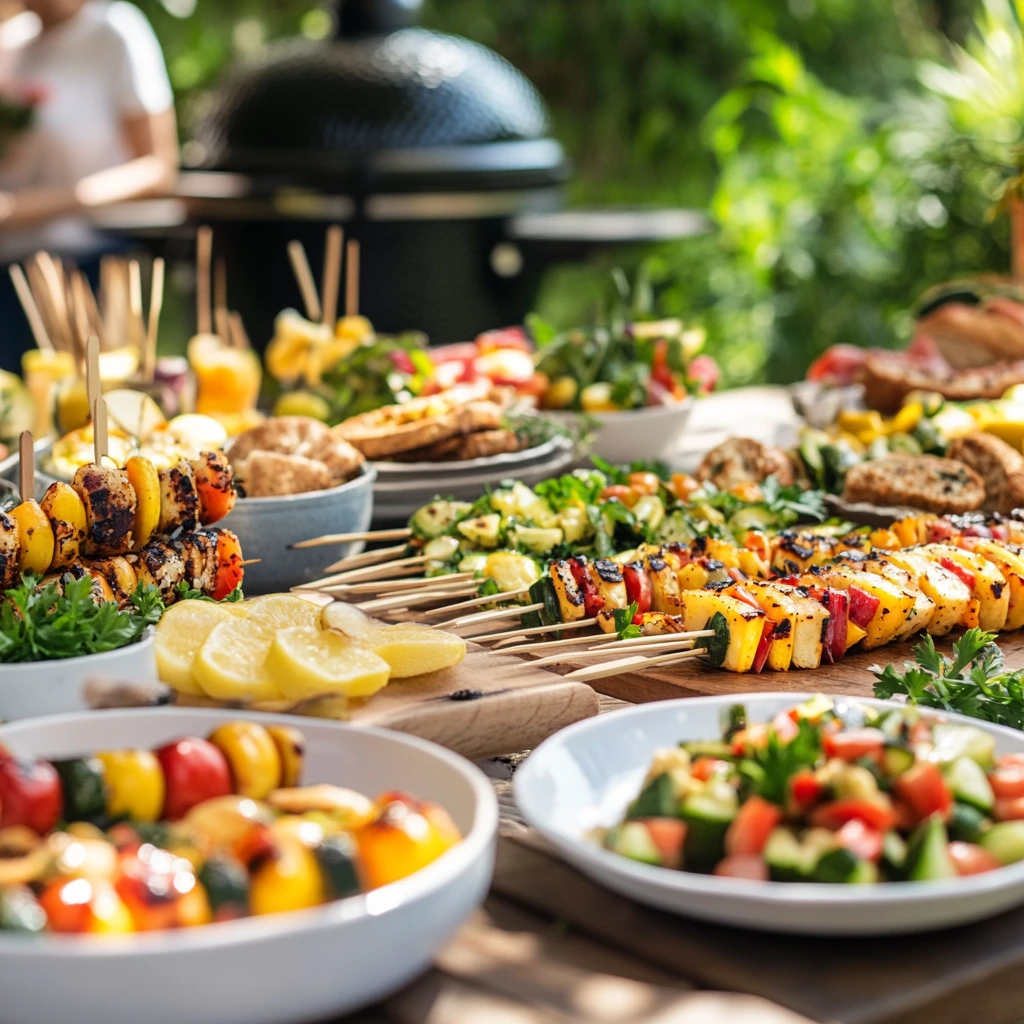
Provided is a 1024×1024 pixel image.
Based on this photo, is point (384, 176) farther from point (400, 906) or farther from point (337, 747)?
point (400, 906)

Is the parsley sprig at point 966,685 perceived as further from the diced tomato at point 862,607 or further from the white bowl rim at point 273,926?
the white bowl rim at point 273,926

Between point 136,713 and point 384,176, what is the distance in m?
4.20

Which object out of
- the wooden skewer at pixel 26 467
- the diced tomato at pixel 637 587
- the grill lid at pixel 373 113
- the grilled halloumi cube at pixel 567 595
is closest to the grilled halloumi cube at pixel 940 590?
the diced tomato at pixel 637 587

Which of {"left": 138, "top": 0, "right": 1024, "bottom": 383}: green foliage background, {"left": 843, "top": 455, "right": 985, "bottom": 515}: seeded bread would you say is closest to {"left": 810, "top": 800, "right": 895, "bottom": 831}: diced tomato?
{"left": 843, "top": 455, "right": 985, "bottom": 515}: seeded bread

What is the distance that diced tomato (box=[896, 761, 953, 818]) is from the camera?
1.21m

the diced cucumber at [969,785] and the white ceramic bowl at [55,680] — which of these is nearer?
the diced cucumber at [969,785]

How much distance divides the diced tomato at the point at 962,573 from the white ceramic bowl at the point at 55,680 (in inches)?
48.8

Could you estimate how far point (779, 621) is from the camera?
1917mm

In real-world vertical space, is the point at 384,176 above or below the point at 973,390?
above

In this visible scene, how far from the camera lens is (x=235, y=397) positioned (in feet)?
11.5

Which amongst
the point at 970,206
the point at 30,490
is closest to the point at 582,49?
the point at 970,206

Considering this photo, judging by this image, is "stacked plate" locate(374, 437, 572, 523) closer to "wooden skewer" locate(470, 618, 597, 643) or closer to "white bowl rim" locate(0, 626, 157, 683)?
"wooden skewer" locate(470, 618, 597, 643)

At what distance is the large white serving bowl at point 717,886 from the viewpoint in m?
1.12

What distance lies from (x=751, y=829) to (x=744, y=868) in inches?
1.3
